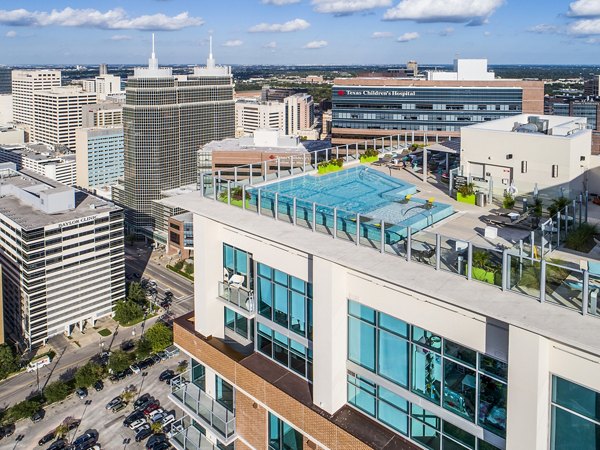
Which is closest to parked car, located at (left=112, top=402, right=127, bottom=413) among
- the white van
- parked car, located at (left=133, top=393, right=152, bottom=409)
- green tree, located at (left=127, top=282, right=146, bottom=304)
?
parked car, located at (left=133, top=393, right=152, bottom=409)

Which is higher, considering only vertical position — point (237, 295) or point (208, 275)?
point (208, 275)

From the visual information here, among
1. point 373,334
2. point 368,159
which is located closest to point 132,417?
point 368,159

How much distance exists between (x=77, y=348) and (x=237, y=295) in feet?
231

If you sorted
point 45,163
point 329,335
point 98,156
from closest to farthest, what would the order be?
point 329,335, point 45,163, point 98,156

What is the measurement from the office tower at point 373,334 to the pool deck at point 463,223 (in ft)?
0.51

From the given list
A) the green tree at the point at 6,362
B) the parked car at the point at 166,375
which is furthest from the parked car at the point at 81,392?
the green tree at the point at 6,362

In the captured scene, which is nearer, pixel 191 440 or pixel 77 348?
pixel 191 440

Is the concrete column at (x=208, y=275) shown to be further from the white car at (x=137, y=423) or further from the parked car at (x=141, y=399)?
the parked car at (x=141, y=399)

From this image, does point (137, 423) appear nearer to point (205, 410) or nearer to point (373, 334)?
point (205, 410)

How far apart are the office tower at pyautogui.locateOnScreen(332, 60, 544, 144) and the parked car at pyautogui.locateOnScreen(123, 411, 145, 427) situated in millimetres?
71615

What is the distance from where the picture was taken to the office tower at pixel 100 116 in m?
190

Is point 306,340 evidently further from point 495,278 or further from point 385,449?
point 495,278

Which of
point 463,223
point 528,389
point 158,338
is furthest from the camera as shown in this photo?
point 158,338

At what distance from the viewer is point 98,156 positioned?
530 ft
